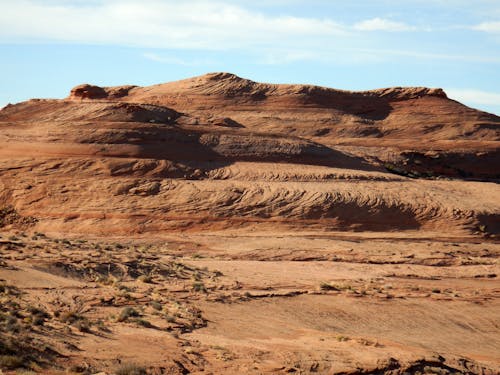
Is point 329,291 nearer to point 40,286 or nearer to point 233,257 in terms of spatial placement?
point 233,257

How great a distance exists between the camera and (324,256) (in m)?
26.5

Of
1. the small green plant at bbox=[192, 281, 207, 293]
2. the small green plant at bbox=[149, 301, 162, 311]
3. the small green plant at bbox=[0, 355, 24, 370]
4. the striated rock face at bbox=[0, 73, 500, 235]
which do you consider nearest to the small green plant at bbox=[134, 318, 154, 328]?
the small green plant at bbox=[149, 301, 162, 311]

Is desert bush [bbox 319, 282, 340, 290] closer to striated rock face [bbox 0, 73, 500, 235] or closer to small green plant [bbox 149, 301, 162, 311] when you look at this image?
→ small green plant [bbox 149, 301, 162, 311]

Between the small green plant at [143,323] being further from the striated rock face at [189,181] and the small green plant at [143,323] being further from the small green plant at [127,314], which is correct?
the striated rock face at [189,181]

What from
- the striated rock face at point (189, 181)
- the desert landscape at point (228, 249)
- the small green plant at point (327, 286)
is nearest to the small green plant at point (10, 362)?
the desert landscape at point (228, 249)

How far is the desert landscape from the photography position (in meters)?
14.6

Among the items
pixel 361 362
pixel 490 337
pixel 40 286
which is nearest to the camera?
pixel 361 362

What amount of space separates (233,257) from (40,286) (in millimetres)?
9357

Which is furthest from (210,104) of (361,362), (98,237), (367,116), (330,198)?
(361,362)

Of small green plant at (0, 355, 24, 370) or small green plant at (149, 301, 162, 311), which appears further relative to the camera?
small green plant at (149, 301, 162, 311)

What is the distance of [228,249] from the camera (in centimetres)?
2667

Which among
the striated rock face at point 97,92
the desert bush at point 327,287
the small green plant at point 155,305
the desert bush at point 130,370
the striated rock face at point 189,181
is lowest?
the desert bush at point 130,370

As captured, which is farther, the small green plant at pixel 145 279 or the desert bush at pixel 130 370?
the small green plant at pixel 145 279

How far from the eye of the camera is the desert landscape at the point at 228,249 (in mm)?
14609
